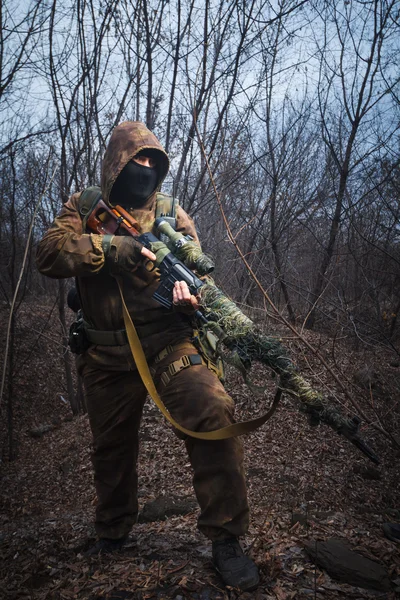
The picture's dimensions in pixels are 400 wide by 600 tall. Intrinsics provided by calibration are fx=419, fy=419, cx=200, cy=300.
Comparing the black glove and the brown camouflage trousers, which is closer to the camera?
the brown camouflage trousers

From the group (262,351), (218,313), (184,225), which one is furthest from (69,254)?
(262,351)

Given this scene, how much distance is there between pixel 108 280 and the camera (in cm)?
276

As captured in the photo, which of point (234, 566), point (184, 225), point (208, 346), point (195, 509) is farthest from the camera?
point (195, 509)

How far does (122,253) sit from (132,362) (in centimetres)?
68

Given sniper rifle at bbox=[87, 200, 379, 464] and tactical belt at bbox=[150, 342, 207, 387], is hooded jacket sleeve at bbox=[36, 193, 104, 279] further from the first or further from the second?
tactical belt at bbox=[150, 342, 207, 387]

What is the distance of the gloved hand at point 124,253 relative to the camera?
8.45 ft

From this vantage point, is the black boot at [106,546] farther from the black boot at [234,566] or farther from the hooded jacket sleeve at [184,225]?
the hooded jacket sleeve at [184,225]

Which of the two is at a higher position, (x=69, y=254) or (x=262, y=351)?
(x=69, y=254)

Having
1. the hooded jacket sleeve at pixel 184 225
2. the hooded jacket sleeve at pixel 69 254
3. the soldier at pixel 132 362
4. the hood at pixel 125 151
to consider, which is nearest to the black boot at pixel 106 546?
the soldier at pixel 132 362

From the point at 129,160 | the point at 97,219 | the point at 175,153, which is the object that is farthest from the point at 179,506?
the point at 175,153

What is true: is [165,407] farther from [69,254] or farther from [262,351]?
[69,254]

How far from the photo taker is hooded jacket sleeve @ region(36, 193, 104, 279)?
2.50 metres

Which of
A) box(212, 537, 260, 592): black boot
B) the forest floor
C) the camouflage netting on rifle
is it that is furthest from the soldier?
the forest floor

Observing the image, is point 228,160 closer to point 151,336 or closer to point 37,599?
point 151,336
